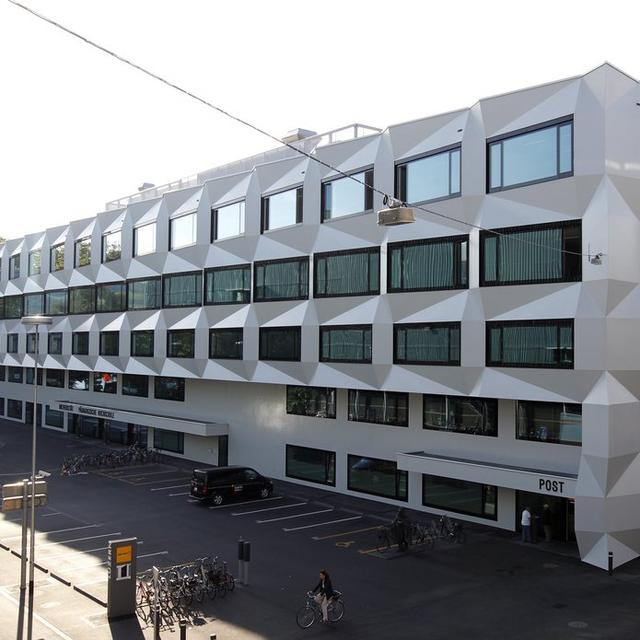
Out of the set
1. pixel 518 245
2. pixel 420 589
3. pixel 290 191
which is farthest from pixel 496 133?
pixel 420 589

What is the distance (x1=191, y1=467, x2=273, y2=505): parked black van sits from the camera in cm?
3127

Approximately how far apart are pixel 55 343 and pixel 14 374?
14766 mm

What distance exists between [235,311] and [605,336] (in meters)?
20.1

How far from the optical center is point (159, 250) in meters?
43.7

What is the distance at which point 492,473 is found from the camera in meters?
26.0

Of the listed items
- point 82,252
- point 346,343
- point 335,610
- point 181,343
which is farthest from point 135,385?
point 335,610

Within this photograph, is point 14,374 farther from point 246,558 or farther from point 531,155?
point 531,155

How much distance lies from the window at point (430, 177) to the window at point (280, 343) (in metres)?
8.80

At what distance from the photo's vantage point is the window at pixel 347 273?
1212 inches

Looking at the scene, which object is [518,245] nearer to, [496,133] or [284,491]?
[496,133]

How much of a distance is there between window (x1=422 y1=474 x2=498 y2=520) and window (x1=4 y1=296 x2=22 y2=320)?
1771 inches

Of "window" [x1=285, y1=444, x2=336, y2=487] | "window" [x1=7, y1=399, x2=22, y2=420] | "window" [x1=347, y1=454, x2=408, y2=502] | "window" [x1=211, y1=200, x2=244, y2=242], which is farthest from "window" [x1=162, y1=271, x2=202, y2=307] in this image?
"window" [x1=7, y1=399, x2=22, y2=420]

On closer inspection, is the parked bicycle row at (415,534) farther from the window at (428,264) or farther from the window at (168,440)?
the window at (168,440)

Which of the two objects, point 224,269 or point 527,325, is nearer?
point 527,325
